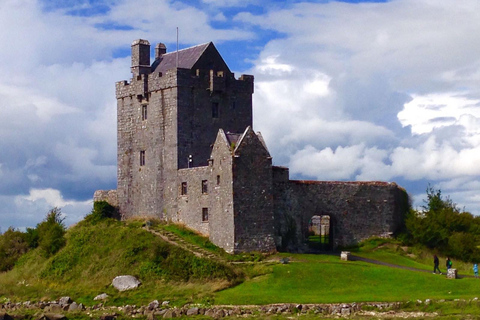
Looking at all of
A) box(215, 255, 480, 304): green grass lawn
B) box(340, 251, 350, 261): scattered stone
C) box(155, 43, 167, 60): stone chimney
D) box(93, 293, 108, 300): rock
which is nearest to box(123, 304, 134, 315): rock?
box(93, 293, 108, 300): rock

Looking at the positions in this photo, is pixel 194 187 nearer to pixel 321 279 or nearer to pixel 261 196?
pixel 261 196

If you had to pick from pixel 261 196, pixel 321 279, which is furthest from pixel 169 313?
pixel 261 196

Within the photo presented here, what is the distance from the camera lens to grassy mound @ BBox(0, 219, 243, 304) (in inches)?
1981

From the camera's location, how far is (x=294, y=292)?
48.3 meters

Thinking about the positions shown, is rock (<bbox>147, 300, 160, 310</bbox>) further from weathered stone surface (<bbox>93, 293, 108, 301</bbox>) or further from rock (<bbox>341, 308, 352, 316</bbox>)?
rock (<bbox>341, 308, 352, 316</bbox>)

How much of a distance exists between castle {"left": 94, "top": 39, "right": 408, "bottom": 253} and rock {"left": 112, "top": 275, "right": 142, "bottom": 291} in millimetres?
6274

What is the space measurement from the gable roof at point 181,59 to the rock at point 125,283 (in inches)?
678

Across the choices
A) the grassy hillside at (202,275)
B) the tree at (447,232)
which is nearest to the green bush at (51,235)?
the grassy hillside at (202,275)

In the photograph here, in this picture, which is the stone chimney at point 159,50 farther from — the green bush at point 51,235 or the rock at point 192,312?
the rock at point 192,312

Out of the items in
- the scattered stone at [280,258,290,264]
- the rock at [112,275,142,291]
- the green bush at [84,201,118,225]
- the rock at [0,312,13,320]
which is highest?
the green bush at [84,201,118,225]

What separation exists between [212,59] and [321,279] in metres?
20.4

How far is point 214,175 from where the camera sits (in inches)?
2250

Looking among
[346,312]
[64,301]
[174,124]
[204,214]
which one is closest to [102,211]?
[174,124]

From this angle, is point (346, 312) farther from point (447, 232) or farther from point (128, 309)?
point (447, 232)
